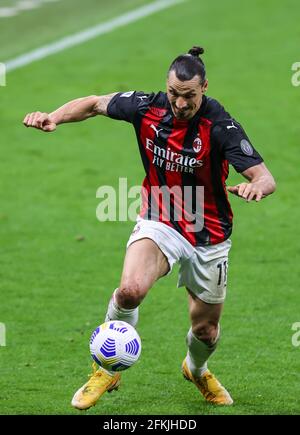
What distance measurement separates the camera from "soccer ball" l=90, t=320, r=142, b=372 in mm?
8352

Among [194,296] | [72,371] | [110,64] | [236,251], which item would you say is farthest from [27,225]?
[110,64]

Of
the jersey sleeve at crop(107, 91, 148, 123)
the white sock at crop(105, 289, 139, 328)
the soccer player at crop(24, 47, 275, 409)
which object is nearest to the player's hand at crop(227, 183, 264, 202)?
the soccer player at crop(24, 47, 275, 409)

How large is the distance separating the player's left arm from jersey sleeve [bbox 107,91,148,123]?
1.13 metres

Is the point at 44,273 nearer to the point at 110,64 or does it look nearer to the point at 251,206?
the point at 251,206

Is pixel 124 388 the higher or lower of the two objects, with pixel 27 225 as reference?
lower

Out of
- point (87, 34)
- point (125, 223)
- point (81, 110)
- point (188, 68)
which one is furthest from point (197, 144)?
point (87, 34)

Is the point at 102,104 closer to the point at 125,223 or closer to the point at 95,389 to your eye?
the point at 95,389

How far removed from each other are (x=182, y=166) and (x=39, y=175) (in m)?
8.99

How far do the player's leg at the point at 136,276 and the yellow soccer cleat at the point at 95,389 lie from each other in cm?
45

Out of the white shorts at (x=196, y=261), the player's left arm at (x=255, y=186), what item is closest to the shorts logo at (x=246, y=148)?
the player's left arm at (x=255, y=186)

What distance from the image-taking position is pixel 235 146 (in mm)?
8664

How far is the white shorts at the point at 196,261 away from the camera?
895cm

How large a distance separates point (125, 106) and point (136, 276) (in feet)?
4.90

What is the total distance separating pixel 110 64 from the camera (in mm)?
23266
